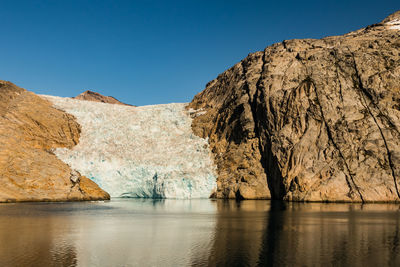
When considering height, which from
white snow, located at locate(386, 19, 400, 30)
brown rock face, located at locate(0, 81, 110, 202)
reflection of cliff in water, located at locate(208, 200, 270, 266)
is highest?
white snow, located at locate(386, 19, 400, 30)

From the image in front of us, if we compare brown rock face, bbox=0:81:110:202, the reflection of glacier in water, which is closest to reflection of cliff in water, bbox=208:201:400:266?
brown rock face, bbox=0:81:110:202

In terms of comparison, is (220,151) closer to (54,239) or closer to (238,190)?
(238,190)

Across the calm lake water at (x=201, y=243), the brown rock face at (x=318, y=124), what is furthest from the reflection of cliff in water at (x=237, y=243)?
the brown rock face at (x=318, y=124)

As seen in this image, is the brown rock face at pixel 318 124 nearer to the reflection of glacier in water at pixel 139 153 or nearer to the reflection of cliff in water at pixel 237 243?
the reflection of glacier in water at pixel 139 153

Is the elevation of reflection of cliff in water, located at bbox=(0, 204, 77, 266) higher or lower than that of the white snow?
lower

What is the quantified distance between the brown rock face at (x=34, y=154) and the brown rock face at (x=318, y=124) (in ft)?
74.3

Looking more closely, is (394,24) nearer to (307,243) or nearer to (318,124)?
(318,124)

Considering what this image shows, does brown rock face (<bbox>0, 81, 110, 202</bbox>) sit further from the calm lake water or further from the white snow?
the white snow

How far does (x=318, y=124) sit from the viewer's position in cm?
4853

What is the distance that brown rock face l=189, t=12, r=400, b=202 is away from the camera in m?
42.9

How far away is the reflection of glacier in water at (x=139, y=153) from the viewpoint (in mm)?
54031

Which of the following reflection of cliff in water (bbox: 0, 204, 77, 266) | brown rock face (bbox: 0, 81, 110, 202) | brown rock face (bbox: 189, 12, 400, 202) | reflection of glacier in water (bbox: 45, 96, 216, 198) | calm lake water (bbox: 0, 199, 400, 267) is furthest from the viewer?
reflection of glacier in water (bbox: 45, 96, 216, 198)

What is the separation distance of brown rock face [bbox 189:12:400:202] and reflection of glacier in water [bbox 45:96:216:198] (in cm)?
407

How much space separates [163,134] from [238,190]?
20.4m
